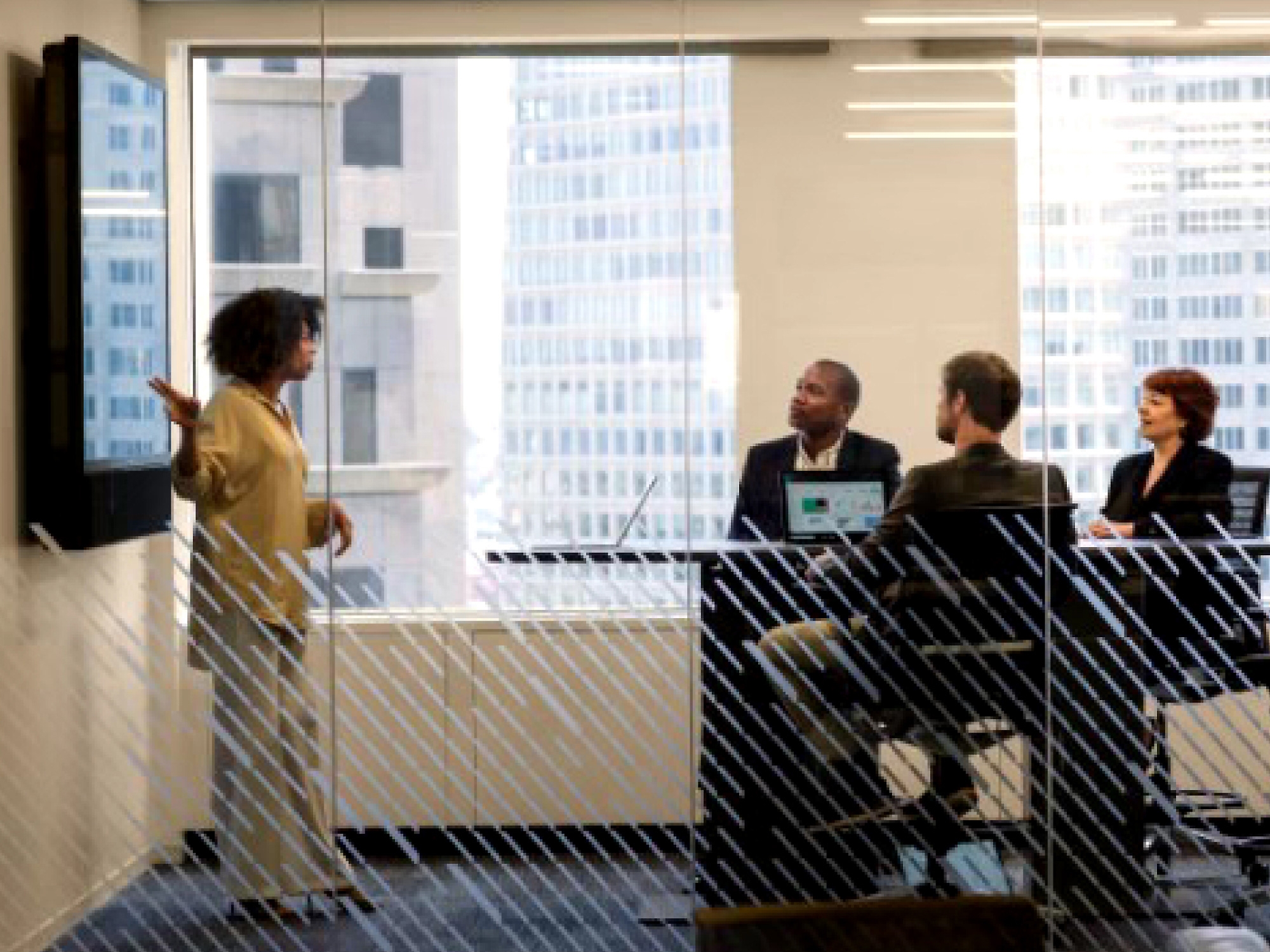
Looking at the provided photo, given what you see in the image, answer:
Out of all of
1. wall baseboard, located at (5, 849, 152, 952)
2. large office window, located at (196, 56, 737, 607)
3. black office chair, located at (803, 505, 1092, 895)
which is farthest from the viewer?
wall baseboard, located at (5, 849, 152, 952)

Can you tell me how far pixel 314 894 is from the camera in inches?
201

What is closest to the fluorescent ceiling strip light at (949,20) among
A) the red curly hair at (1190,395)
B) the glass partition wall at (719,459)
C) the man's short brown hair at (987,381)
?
the glass partition wall at (719,459)

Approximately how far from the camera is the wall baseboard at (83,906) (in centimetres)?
512

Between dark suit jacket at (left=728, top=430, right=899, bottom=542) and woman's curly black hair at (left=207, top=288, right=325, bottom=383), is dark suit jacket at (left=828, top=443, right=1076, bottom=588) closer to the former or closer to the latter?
dark suit jacket at (left=728, top=430, right=899, bottom=542)

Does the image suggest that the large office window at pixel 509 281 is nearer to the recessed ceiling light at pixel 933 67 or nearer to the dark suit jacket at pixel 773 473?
the dark suit jacket at pixel 773 473

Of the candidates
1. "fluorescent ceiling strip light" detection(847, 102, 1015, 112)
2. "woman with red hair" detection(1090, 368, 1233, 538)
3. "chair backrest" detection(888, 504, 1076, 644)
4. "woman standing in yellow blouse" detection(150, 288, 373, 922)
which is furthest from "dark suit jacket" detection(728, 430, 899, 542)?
"woman standing in yellow blouse" detection(150, 288, 373, 922)

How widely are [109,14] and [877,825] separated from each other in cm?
249

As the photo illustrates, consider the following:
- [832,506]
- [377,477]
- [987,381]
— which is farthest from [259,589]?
[987,381]

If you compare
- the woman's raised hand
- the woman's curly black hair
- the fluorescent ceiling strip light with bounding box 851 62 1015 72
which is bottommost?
the woman's raised hand

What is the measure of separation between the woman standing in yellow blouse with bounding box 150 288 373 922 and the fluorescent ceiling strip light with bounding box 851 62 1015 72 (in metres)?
1.30

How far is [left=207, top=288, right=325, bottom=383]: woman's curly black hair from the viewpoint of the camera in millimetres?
4949

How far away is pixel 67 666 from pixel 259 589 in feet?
1.58

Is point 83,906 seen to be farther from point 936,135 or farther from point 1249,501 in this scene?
point 1249,501

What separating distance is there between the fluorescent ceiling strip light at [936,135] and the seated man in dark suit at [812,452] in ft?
1.64
